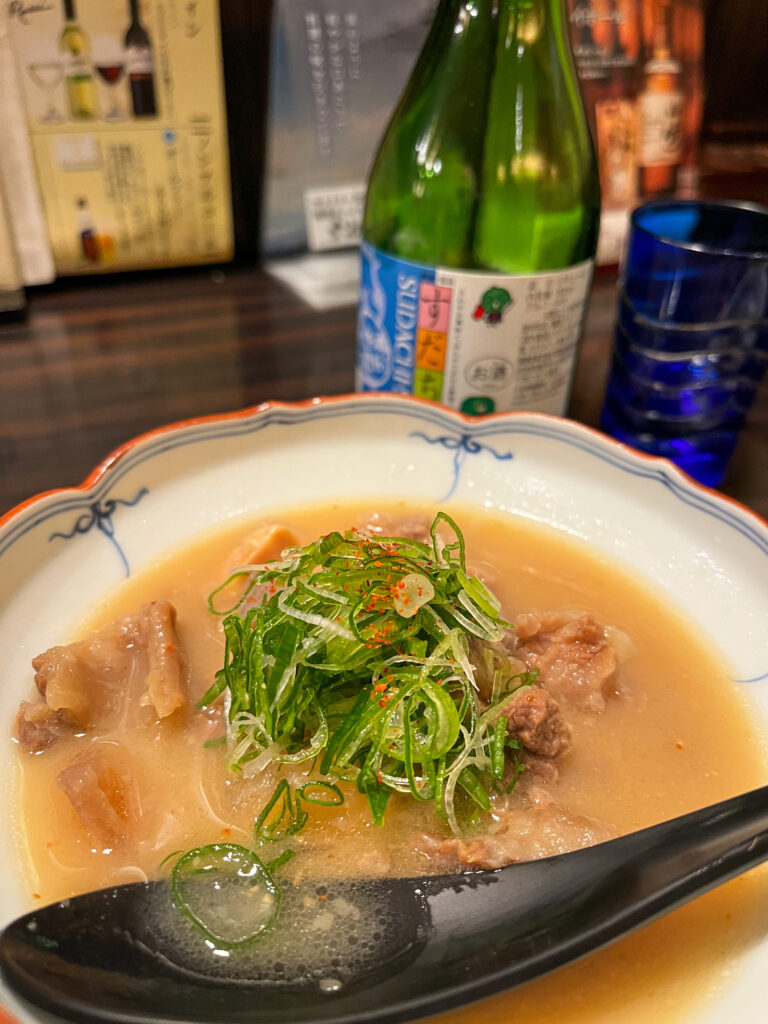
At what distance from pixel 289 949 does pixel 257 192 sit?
6.95ft

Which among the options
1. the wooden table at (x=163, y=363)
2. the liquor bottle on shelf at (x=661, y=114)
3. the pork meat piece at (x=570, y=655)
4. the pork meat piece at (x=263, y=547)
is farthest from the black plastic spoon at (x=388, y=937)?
the liquor bottle on shelf at (x=661, y=114)

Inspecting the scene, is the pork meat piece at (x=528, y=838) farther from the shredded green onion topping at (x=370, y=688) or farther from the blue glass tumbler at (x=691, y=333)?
the blue glass tumbler at (x=691, y=333)

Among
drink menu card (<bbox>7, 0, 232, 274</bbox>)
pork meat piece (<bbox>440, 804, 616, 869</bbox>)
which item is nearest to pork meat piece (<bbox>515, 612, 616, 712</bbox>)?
pork meat piece (<bbox>440, 804, 616, 869</bbox>)

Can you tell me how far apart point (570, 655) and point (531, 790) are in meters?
0.22

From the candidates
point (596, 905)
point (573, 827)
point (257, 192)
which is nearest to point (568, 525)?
point (573, 827)

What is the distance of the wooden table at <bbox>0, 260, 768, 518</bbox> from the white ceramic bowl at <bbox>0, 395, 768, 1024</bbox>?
0.87 ft

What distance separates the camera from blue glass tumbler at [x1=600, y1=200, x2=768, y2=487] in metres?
1.34

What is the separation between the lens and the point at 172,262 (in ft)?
7.61

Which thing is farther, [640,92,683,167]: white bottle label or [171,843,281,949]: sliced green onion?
[640,92,683,167]: white bottle label

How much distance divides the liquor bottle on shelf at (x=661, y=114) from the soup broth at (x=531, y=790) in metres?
1.71

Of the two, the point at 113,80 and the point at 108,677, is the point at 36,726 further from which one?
the point at 113,80

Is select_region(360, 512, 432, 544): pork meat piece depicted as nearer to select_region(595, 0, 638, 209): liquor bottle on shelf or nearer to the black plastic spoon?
the black plastic spoon

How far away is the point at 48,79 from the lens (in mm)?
1903

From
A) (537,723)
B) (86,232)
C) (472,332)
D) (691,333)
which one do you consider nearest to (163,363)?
(86,232)
